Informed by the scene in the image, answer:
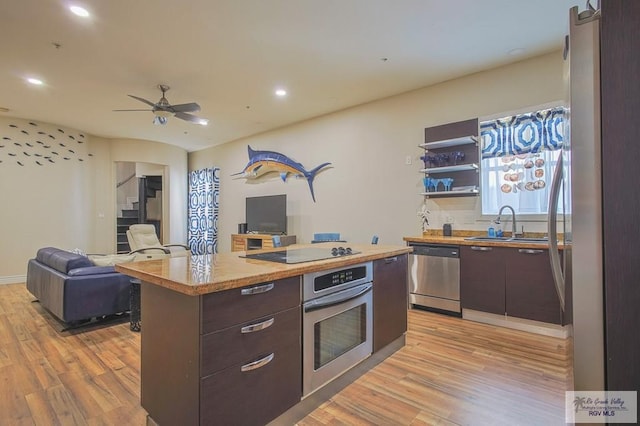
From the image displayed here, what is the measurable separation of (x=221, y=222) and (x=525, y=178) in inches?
248

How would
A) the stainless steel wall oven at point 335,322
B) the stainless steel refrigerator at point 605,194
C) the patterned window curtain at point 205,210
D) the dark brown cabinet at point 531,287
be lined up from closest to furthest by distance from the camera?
the stainless steel refrigerator at point 605,194, the stainless steel wall oven at point 335,322, the dark brown cabinet at point 531,287, the patterned window curtain at point 205,210

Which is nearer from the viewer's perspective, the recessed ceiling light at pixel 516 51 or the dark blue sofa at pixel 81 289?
the dark blue sofa at pixel 81 289

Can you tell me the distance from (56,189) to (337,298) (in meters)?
6.92

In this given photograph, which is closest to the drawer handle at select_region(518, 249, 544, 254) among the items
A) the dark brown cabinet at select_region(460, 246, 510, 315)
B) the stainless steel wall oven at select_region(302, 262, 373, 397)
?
the dark brown cabinet at select_region(460, 246, 510, 315)

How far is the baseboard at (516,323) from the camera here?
3020 millimetres

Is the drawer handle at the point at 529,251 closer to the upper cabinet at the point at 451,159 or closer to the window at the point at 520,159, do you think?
the window at the point at 520,159

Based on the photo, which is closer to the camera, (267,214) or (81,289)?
(81,289)

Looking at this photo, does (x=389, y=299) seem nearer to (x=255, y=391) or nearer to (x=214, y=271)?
(x=255, y=391)

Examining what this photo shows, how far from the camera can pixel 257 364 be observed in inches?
59.4

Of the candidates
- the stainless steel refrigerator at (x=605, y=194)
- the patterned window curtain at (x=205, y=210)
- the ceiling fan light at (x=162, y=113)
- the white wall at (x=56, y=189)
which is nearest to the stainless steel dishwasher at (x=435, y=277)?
the stainless steel refrigerator at (x=605, y=194)

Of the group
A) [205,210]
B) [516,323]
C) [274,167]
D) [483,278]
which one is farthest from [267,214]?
[516,323]

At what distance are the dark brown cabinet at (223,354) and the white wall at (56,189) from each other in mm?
6222

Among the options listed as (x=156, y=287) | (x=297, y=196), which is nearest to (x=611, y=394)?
(x=156, y=287)

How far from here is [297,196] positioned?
610cm
